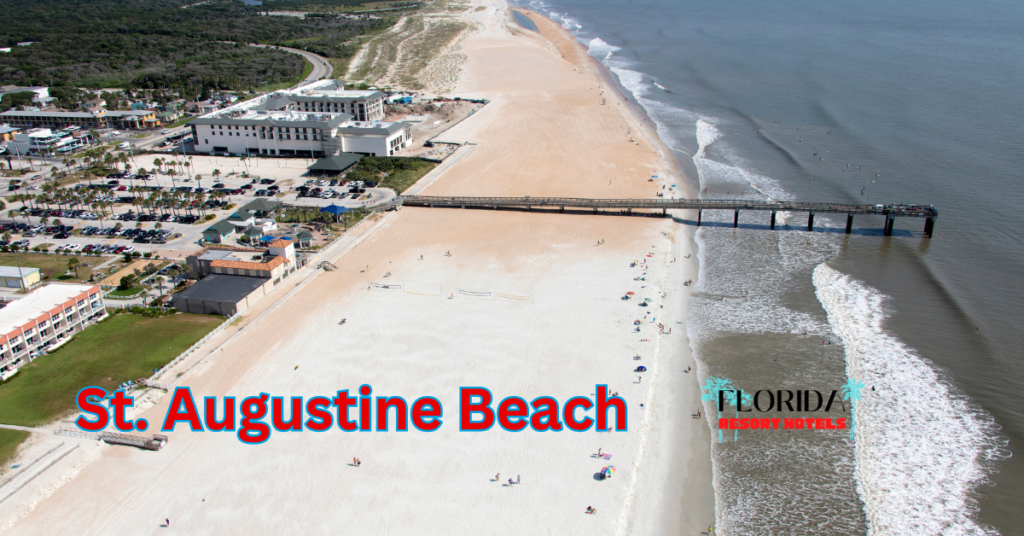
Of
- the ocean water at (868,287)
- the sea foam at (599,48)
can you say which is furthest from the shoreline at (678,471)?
the sea foam at (599,48)

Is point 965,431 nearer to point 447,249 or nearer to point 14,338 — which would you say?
point 447,249

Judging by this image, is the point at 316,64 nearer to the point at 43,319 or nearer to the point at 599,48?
the point at 599,48

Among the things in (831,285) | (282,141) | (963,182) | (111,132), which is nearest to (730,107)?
(963,182)

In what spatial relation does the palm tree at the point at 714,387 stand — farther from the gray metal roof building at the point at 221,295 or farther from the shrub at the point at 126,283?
the shrub at the point at 126,283

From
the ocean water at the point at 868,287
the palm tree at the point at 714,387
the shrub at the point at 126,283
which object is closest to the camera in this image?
the ocean water at the point at 868,287

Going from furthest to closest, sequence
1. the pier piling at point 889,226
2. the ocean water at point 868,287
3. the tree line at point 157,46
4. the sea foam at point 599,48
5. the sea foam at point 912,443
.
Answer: the sea foam at point 599,48 < the tree line at point 157,46 < the pier piling at point 889,226 < the ocean water at point 868,287 < the sea foam at point 912,443

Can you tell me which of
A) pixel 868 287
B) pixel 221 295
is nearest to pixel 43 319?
pixel 221 295
